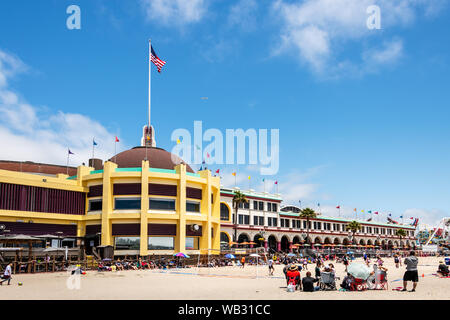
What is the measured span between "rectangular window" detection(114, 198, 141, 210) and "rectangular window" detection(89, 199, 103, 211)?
2014mm

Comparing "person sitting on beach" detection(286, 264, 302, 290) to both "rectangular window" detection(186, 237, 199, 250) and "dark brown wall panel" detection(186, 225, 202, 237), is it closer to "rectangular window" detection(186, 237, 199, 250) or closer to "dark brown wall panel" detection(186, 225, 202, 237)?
"dark brown wall panel" detection(186, 225, 202, 237)

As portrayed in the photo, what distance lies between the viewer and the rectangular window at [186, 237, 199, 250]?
50344mm

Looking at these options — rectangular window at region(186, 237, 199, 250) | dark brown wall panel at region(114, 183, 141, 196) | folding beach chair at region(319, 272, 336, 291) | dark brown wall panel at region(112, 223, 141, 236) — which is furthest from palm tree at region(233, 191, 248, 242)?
folding beach chair at region(319, 272, 336, 291)

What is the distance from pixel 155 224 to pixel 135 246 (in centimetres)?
332

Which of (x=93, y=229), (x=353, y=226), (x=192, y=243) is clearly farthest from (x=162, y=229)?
(x=353, y=226)

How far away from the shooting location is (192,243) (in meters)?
50.9

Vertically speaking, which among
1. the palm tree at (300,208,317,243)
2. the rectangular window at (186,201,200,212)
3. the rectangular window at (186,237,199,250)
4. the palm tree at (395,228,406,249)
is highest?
the rectangular window at (186,201,200,212)

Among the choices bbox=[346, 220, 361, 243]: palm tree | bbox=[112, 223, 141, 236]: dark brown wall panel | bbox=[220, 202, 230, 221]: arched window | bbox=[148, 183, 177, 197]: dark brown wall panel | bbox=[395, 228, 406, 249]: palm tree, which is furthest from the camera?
bbox=[395, 228, 406, 249]: palm tree

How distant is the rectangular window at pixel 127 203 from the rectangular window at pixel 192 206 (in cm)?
646

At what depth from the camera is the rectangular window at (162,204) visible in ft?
157

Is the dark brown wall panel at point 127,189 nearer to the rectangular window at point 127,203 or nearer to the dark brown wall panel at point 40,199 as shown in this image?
the rectangular window at point 127,203

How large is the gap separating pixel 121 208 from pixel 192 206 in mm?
8866

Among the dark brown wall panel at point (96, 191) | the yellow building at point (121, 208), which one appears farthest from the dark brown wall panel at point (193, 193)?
the dark brown wall panel at point (96, 191)
